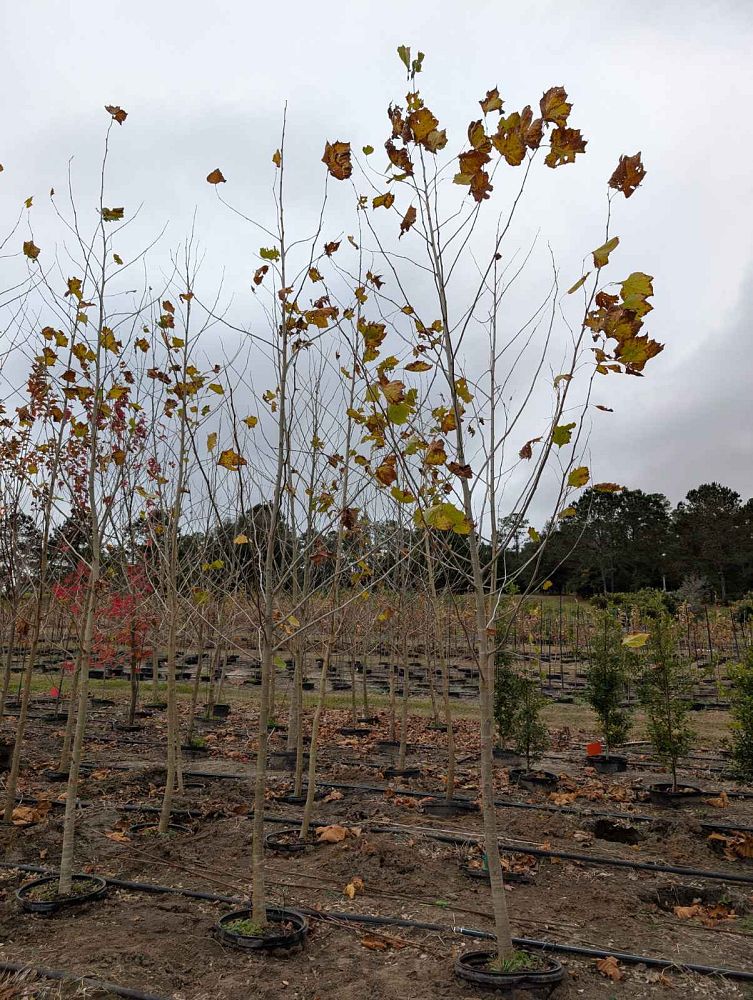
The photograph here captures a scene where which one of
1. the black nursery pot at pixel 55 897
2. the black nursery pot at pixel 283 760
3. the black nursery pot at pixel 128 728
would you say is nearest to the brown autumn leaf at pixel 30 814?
the black nursery pot at pixel 55 897

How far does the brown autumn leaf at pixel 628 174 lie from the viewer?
9.76 feet

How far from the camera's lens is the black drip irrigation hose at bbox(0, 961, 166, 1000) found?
3.25 meters

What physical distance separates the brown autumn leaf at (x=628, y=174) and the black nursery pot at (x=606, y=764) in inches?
297

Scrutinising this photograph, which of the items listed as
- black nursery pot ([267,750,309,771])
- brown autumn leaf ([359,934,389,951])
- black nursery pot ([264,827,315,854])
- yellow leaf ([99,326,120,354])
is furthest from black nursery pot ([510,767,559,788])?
yellow leaf ([99,326,120,354])

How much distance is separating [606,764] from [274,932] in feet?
20.3

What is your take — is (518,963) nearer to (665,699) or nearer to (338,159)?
(338,159)

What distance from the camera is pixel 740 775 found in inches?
283

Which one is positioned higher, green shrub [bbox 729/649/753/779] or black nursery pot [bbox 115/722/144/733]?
green shrub [bbox 729/649/753/779]

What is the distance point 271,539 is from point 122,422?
3.04 metres

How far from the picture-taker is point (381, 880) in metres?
4.92

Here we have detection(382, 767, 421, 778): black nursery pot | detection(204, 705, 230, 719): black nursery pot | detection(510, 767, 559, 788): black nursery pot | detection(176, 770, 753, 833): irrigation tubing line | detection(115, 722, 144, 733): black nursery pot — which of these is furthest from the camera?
detection(204, 705, 230, 719): black nursery pot

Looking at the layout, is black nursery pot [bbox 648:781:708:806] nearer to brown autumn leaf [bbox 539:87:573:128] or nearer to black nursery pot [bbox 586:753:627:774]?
black nursery pot [bbox 586:753:627:774]

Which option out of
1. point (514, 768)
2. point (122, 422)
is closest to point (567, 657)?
point (514, 768)

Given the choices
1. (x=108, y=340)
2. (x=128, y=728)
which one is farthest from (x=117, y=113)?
(x=128, y=728)
